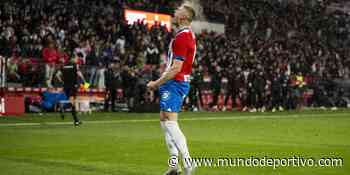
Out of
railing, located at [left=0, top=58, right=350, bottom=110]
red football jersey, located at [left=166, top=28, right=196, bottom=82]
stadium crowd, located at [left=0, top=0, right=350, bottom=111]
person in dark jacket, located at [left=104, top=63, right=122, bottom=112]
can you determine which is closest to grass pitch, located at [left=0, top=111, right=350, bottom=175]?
red football jersey, located at [left=166, top=28, right=196, bottom=82]

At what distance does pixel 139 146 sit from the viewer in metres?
14.2

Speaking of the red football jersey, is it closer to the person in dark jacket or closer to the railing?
the railing

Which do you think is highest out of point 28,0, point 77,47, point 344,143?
point 28,0

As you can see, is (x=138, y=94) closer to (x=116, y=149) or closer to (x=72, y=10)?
(x=72, y=10)

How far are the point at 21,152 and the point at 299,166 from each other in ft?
17.1

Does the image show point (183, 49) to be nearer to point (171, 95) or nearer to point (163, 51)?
point (171, 95)

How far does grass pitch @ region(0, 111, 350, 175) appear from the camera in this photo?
10.6m

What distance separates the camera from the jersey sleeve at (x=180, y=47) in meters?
9.32

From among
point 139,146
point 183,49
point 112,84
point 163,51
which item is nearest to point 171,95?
point 183,49

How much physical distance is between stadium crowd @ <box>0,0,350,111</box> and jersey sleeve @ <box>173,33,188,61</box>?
16135 millimetres

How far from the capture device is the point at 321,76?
150 feet

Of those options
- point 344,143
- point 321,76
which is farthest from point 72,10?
point 344,143

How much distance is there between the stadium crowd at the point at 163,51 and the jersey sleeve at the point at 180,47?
1613cm

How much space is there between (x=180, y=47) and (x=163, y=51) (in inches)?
1140
